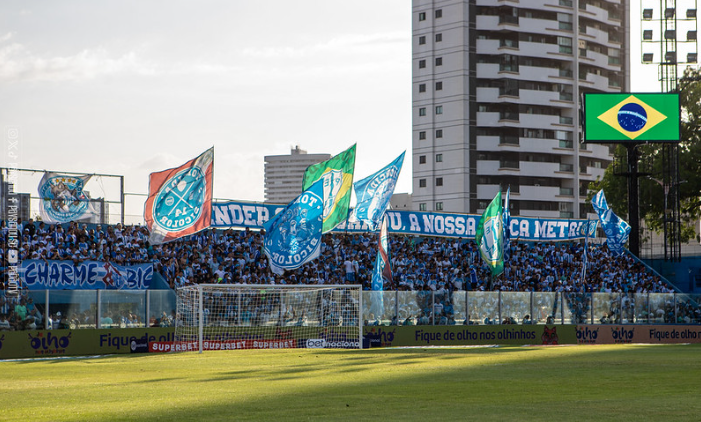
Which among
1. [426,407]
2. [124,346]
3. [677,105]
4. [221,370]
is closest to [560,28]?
[677,105]

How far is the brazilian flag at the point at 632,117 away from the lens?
195 feet

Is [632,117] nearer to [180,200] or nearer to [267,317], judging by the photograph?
[267,317]

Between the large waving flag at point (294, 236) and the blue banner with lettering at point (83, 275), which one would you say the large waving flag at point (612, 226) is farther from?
the blue banner with lettering at point (83, 275)

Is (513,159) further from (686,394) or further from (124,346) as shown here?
(686,394)

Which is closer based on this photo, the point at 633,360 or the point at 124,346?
the point at 633,360

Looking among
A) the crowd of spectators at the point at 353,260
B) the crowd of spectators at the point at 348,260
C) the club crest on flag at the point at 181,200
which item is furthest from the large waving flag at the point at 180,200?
the crowd of spectators at the point at 353,260

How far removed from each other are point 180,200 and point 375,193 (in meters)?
10.8

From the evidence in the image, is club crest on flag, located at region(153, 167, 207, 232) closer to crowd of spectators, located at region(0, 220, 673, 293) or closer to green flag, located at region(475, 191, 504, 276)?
crowd of spectators, located at region(0, 220, 673, 293)

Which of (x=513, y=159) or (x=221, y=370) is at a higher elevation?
(x=513, y=159)

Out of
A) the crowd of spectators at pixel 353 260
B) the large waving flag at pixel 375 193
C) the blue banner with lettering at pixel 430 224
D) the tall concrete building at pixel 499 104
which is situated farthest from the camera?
the tall concrete building at pixel 499 104

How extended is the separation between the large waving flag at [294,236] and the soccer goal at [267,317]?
139 centimetres

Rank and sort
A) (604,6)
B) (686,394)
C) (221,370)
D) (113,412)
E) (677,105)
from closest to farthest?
(113,412) < (686,394) < (221,370) < (677,105) < (604,6)

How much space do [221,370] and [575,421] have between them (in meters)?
13.0

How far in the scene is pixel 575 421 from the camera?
12.9 meters
